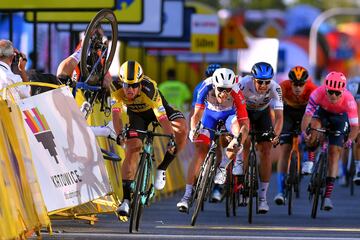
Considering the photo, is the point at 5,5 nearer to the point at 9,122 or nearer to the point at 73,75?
the point at 73,75

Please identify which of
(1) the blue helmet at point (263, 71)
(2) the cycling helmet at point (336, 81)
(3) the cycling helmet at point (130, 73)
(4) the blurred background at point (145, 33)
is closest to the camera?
(3) the cycling helmet at point (130, 73)

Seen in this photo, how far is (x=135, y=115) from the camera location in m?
14.3

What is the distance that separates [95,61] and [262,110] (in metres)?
2.37

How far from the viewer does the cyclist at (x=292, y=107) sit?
17969 mm

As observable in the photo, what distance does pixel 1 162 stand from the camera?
438 inches

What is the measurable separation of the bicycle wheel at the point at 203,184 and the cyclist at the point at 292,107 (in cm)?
302

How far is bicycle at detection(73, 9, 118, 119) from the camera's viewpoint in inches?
579

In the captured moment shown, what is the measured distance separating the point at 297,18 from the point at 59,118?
10070cm

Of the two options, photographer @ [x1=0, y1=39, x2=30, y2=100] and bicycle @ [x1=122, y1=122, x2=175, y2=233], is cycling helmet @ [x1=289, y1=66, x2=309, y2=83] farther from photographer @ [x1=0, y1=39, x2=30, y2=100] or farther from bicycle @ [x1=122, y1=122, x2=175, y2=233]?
bicycle @ [x1=122, y1=122, x2=175, y2=233]

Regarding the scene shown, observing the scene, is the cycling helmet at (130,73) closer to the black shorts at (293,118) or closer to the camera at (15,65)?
the camera at (15,65)

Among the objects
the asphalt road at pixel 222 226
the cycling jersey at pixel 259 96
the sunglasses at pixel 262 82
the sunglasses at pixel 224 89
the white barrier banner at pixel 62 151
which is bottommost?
the asphalt road at pixel 222 226

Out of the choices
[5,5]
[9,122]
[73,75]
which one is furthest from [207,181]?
[5,5]

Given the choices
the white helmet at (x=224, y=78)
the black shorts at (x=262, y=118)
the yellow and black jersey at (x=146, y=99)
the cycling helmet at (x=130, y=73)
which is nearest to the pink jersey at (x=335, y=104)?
the black shorts at (x=262, y=118)

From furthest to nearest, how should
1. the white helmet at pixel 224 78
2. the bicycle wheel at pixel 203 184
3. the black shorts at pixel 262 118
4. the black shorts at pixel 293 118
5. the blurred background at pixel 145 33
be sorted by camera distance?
1. the blurred background at pixel 145 33
2. the black shorts at pixel 293 118
3. the black shorts at pixel 262 118
4. the white helmet at pixel 224 78
5. the bicycle wheel at pixel 203 184
